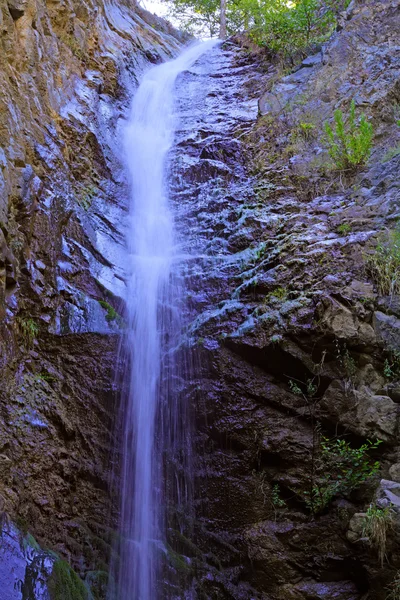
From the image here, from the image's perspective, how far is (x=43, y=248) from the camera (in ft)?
18.8

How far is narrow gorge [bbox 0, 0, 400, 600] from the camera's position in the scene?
14.8 ft

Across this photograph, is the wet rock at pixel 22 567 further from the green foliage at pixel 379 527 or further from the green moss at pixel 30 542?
the green foliage at pixel 379 527

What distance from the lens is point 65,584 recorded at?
3.81 meters

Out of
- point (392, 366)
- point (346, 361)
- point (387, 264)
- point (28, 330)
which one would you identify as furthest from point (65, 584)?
point (387, 264)

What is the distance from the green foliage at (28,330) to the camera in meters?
5.14

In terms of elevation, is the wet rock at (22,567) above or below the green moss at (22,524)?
below

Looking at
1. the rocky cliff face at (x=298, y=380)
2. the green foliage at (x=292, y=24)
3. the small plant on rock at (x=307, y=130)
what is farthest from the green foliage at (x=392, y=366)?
the green foliage at (x=292, y=24)

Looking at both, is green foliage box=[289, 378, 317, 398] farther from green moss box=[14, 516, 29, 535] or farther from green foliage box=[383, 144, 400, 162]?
green foliage box=[383, 144, 400, 162]

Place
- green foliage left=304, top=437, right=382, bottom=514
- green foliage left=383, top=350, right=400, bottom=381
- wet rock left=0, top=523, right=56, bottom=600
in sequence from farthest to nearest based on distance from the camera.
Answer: green foliage left=383, top=350, right=400, bottom=381 → green foliage left=304, top=437, right=382, bottom=514 → wet rock left=0, top=523, right=56, bottom=600

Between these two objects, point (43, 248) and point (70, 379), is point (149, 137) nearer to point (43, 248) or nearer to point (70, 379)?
point (43, 248)

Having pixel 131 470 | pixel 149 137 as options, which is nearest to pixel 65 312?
pixel 131 470

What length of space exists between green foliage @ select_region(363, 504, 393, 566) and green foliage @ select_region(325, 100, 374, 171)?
186 inches

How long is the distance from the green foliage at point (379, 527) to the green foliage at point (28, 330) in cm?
355

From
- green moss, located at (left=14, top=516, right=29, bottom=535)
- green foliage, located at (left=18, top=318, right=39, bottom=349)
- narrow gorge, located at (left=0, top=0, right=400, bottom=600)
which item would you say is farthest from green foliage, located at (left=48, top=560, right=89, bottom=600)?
green foliage, located at (left=18, top=318, right=39, bottom=349)
